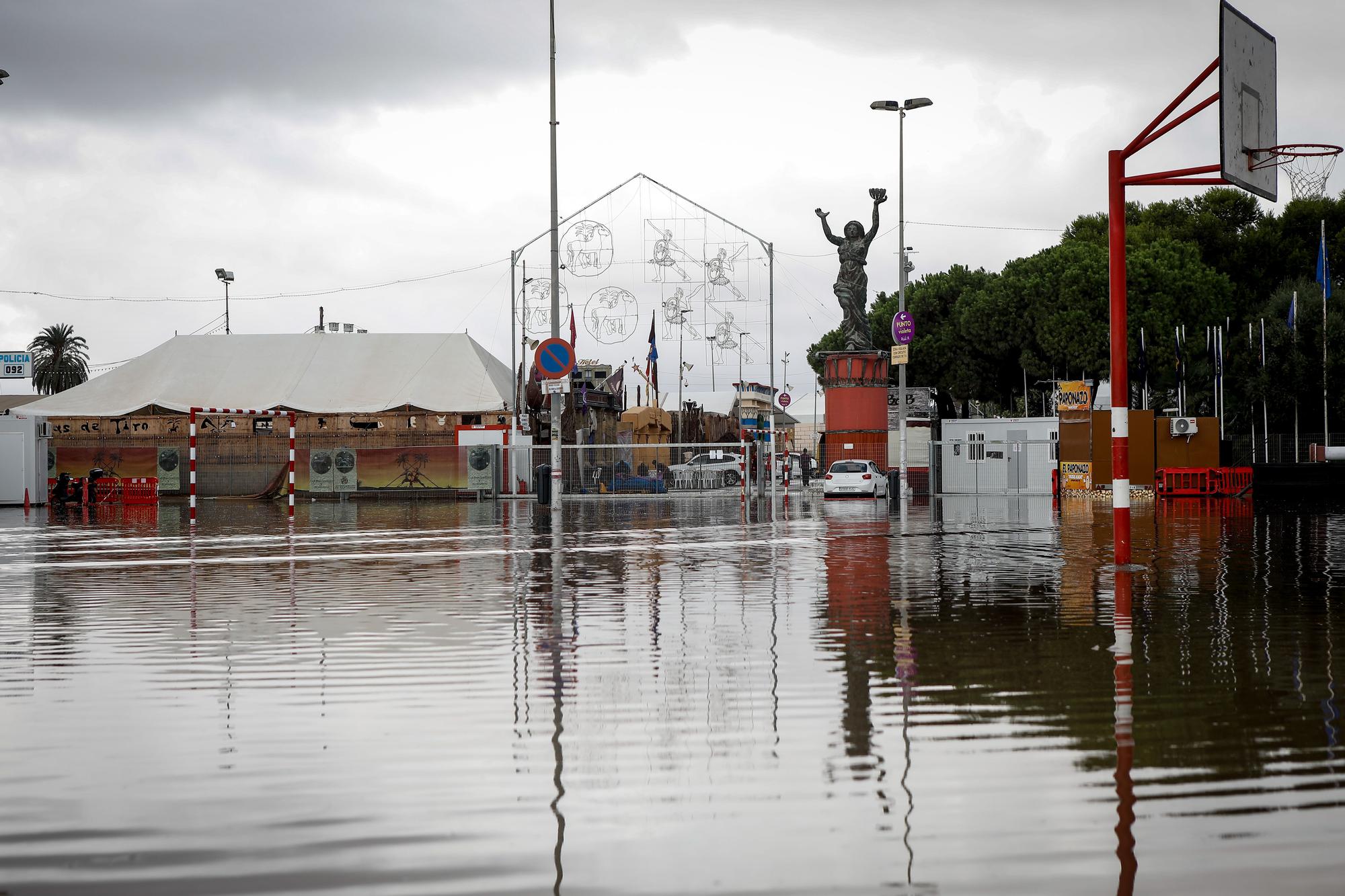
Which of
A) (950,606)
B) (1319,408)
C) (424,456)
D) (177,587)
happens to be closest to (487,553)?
(177,587)

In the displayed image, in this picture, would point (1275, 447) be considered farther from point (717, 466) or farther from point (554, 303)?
point (554, 303)

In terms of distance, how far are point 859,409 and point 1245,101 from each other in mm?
32657

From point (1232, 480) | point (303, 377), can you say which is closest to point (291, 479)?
point (1232, 480)

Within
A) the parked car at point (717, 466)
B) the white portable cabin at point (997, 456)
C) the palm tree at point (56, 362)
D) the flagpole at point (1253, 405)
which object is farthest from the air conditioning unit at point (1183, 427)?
the palm tree at point (56, 362)

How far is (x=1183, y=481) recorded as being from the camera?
40375 mm

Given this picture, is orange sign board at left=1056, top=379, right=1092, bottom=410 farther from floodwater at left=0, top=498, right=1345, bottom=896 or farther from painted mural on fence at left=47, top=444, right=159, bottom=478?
painted mural on fence at left=47, top=444, right=159, bottom=478

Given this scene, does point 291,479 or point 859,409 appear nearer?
point 291,479

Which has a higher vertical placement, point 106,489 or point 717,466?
point 717,466

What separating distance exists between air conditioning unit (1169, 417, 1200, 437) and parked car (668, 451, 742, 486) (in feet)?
44.8

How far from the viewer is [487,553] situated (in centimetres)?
1814

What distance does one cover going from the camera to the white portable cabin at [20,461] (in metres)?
37.9

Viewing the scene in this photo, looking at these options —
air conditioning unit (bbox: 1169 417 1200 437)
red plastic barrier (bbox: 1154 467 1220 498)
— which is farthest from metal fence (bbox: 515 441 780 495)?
air conditioning unit (bbox: 1169 417 1200 437)

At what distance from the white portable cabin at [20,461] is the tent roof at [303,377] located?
1456cm

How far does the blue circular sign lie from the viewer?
2650 cm
